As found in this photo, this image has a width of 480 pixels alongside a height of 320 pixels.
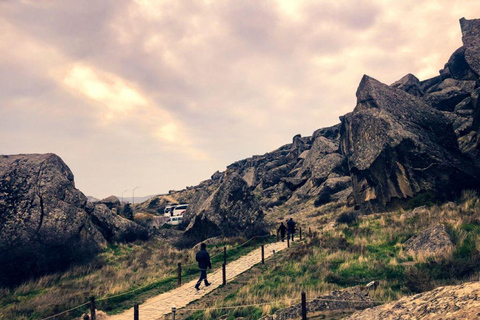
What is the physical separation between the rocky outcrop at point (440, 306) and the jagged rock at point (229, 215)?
19407 mm

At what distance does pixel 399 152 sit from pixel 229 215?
47.2ft

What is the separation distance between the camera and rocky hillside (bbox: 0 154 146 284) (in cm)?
1514

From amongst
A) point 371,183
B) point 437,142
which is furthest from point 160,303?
point 437,142

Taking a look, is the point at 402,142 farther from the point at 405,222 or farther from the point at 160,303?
the point at 160,303

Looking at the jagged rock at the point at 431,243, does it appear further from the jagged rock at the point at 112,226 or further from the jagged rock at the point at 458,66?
the jagged rock at the point at 458,66

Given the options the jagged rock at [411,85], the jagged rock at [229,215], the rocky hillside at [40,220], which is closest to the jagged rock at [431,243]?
the jagged rock at [229,215]

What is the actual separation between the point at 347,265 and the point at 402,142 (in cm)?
1168

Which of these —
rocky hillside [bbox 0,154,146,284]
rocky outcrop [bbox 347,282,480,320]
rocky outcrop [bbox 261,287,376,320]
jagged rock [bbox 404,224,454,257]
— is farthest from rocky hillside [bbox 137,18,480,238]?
rocky outcrop [bbox 347,282,480,320]

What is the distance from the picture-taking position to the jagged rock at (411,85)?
44.9 meters

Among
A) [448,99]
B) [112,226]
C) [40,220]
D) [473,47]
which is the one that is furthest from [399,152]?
[40,220]

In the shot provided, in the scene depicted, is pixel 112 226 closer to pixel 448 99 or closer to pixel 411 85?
pixel 448 99

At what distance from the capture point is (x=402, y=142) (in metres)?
19.4

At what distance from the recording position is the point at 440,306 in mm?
4168

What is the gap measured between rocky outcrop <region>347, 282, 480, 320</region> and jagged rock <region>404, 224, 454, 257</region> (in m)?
7.45
